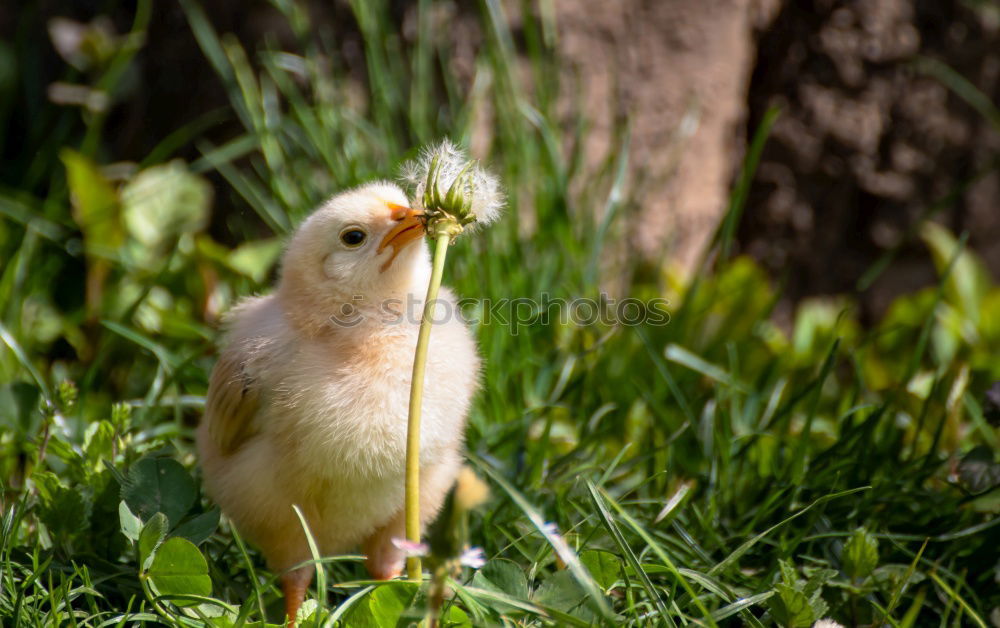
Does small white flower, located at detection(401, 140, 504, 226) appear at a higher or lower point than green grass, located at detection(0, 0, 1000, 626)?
higher

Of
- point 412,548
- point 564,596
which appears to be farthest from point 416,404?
point 564,596

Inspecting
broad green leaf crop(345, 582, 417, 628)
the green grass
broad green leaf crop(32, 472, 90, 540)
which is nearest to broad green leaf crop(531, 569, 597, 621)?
the green grass

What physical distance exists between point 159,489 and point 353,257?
60cm

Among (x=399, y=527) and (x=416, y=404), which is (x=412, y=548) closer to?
(x=416, y=404)

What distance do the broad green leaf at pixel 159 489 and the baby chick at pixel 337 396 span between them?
7 centimetres

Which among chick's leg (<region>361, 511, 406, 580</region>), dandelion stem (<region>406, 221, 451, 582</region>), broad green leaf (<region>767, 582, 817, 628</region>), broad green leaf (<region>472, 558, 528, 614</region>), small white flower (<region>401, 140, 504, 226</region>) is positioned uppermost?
small white flower (<region>401, 140, 504, 226</region>)

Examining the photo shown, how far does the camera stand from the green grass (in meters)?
1.90

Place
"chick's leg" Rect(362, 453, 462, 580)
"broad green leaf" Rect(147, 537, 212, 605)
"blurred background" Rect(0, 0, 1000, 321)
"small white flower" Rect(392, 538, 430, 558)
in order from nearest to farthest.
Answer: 1. "small white flower" Rect(392, 538, 430, 558)
2. "broad green leaf" Rect(147, 537, 212, 605)
3. "chick's leg" Rect(362, 453, 462, 580)
4. "blurred background" Rect(0, 0, 1000, 321)

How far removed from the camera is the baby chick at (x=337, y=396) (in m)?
1.92

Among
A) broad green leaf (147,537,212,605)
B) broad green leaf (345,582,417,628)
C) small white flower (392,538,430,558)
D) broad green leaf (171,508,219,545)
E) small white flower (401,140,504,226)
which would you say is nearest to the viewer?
small white flower (392,538,430,558)

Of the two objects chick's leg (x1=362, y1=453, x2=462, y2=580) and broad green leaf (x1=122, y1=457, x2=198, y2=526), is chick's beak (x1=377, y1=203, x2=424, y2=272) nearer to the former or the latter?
chick's leg (x1=362, y1=453, x2=462, y2=580)

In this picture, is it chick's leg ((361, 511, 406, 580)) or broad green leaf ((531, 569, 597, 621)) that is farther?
chick's leg ((361, 511, 406, 580))

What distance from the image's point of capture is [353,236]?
2055 mm

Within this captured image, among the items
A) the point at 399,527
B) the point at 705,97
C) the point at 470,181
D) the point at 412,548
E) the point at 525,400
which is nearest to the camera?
the point at 412,548
